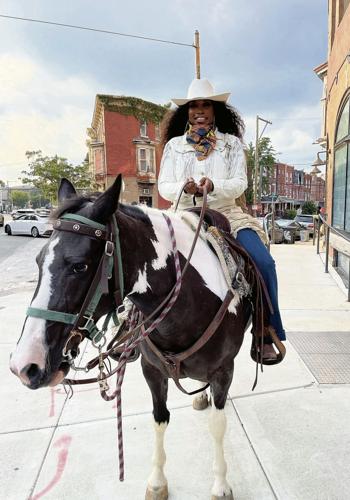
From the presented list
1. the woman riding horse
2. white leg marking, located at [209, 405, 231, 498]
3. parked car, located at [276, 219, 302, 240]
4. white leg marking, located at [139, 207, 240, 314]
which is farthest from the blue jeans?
parked car, located at [276, 219, 302, 240]

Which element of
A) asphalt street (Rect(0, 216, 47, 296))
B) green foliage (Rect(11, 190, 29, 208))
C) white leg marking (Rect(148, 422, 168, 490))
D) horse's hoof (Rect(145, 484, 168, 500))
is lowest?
asphalt street (Rect(0, 216, 47, 296))

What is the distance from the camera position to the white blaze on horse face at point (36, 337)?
1.20 meters

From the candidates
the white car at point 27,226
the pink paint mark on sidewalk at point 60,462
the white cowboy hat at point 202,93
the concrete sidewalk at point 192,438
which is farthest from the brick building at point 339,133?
the white car at point 27,226

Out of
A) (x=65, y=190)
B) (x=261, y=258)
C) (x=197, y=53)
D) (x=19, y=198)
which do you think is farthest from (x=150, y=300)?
(x=19, y=198)

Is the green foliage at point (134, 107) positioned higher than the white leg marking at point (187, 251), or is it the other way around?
the green foliage at point (134, 107)

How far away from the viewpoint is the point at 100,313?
1.39 metres

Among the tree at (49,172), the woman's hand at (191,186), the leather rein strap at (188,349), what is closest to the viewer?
the leather rein strap at (188,349)

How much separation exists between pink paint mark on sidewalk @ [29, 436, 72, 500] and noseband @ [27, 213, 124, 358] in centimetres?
146

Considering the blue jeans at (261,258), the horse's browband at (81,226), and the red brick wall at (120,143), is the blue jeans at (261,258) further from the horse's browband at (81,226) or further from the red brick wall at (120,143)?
the red brick wall at (120,143)

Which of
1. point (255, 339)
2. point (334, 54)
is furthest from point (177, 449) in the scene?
point (334, 54)

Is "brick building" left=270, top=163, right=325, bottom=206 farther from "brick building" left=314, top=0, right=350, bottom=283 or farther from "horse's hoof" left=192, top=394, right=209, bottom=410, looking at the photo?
"horse's hoof" left=192, top=394, right=209, bottom=410

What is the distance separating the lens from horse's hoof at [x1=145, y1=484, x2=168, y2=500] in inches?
81.3

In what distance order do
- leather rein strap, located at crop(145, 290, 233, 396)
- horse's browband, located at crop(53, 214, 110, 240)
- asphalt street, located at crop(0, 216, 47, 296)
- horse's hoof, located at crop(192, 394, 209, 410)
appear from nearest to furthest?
horse's browband, located at crop(53, 214, 110, 240) < leather rein strap, located at crop(145, 290, 233, 396) < horse's hoof, located at crop(192, 394, 209, 410) < asphalt street, located at crop(0, 216, 47, 296)

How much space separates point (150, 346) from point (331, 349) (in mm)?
3046
